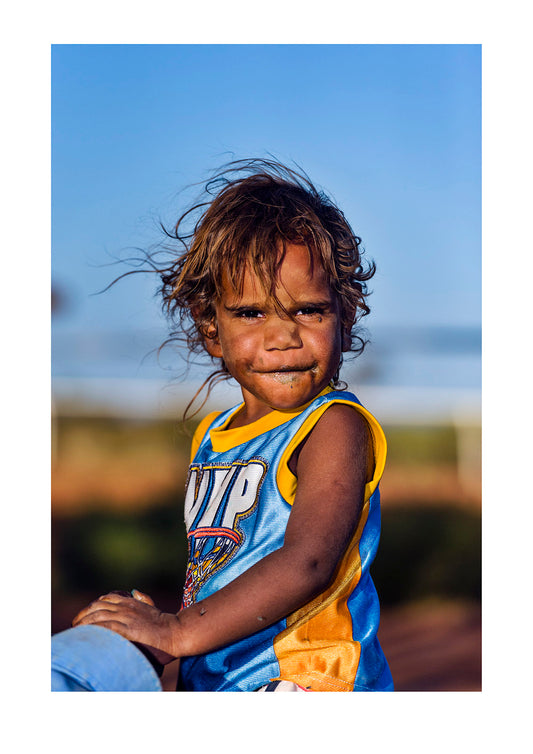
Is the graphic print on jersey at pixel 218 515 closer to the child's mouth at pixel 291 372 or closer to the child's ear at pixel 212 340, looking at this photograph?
the child's mouth at pixel 291 372

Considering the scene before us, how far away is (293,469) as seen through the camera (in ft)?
5.42

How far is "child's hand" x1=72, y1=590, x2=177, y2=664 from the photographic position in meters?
1.50

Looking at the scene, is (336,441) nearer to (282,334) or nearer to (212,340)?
(282,334)

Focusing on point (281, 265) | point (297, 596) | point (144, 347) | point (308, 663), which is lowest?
point (308, 663)

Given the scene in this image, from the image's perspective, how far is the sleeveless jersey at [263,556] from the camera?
1.61 meters

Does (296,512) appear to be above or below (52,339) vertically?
below

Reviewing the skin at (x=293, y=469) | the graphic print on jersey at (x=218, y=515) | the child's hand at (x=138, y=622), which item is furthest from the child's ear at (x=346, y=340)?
the child's hand at (x=138, y=622)

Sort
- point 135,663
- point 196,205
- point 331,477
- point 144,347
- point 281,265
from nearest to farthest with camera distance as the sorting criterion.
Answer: point 135,663
point 331,477
point 281,265
point 196,205
point 144,347

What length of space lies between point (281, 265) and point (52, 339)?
2.19 feet

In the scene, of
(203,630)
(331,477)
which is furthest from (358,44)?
(203,630)

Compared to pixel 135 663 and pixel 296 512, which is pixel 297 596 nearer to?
pixel 296 512

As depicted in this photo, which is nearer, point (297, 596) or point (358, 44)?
point (297, 596)

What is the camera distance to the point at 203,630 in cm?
152

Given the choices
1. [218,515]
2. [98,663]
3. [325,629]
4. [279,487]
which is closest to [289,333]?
[279,487]
